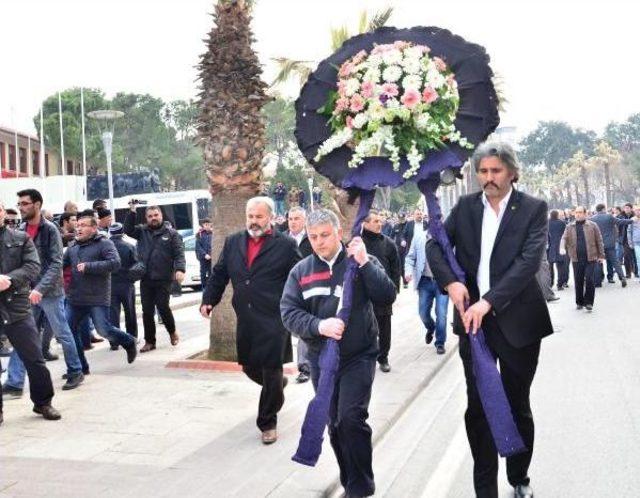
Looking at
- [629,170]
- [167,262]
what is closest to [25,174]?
[167,262]

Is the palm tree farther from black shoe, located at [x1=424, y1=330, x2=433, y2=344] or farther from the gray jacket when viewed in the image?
the gray jacket

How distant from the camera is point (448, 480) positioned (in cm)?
518

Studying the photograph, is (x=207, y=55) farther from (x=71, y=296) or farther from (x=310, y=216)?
(x=310, y=216)

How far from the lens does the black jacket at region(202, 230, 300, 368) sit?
20.3 ft

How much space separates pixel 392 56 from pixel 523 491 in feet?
8.22

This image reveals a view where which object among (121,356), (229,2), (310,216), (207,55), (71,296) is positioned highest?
(229,2)

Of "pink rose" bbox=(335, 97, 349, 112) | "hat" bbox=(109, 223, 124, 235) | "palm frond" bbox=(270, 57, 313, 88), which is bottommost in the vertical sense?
"hat" bbox=(109, 223, 124, 235)

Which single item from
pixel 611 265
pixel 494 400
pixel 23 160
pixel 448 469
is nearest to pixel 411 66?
pixel 494 400

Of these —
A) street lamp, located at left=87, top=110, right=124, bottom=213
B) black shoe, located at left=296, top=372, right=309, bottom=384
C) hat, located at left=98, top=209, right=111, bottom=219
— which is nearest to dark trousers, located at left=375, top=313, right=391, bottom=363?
black shoe, located at left=296, top=372, right=309, bottom=384

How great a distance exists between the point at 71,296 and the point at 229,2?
3953 millimetres

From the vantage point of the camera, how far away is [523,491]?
184 inches

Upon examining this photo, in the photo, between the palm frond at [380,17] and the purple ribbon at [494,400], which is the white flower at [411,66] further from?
the palm frond at [380,17]

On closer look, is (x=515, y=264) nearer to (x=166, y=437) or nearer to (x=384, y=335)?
(x=166, y=437)

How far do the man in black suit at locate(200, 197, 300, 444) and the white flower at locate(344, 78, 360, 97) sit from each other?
201 cm
